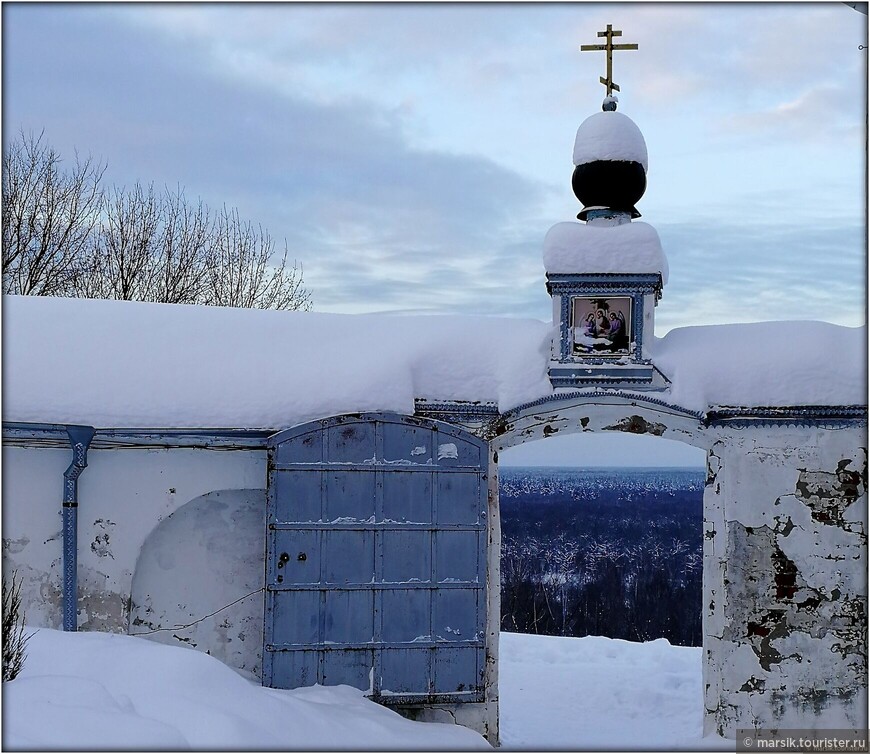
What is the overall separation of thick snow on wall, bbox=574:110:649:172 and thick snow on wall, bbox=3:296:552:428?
1482 mm

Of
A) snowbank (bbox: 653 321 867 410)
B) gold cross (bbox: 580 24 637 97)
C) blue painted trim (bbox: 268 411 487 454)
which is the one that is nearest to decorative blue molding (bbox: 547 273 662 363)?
snowbank (bbox: 653 321 867 410)

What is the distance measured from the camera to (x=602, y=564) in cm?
3350

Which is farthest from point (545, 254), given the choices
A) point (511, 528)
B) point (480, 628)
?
point (511, 528)

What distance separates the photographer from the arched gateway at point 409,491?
5.79 meters

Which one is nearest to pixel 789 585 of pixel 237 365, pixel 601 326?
pixel 601 326

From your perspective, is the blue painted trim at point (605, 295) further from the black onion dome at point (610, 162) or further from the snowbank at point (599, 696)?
the snowbank at point (599, 696)

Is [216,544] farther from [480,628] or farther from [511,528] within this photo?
[511,528]

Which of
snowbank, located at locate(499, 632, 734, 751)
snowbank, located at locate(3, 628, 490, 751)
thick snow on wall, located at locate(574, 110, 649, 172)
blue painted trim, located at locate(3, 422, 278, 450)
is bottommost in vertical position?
snowbank, located at locate(499, 632, 734, 751)

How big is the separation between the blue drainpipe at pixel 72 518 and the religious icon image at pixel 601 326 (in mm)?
3663

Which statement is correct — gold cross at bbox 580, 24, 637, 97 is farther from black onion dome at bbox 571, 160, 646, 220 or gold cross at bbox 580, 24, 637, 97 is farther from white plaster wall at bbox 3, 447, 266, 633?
white plaster wall at bbox 3, 447, 266, 633

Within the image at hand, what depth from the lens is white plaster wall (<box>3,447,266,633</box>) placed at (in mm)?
5730

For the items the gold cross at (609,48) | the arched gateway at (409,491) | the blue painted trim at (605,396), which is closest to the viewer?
the arched gateway at (409,491)

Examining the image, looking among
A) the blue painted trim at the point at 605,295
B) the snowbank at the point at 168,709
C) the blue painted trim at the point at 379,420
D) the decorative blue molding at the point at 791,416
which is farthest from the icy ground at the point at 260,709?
the blue painted trim at the point at 605,295

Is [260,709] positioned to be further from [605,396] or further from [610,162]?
[610,162]
